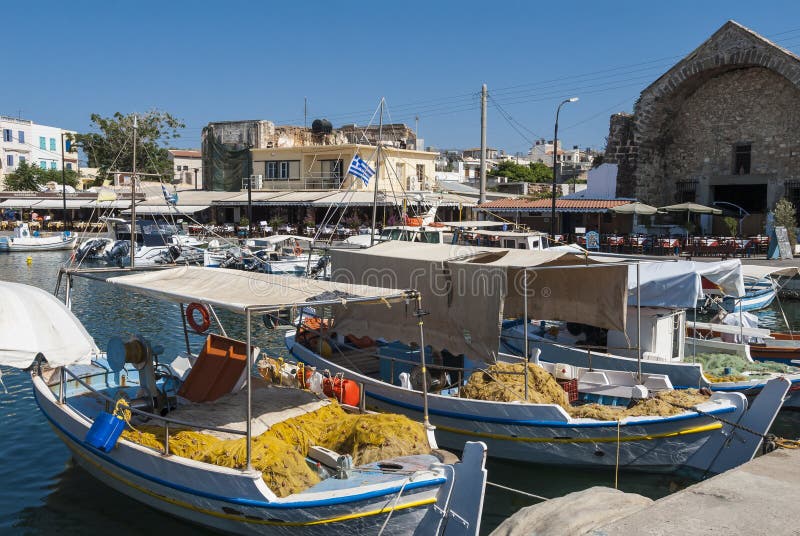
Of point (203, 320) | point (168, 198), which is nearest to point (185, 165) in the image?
point (168, 198)

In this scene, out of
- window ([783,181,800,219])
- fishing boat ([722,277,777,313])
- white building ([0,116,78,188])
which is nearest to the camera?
fishing boat ([722,277,777,313])

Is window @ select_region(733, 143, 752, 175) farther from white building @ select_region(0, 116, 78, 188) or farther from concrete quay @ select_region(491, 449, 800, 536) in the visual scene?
white building @ select_region(0, 116, 78, 188)

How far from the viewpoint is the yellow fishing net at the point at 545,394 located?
1138 centimetres

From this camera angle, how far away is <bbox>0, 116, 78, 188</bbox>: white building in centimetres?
7681

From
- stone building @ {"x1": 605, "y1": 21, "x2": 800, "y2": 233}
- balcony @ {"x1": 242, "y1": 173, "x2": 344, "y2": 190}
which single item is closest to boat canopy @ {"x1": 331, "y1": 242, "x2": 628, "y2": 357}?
stone building @ {"x1": 605, "y1": 21, "x2": 800, "y2": 233}

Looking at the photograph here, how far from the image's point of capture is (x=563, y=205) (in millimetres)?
40469

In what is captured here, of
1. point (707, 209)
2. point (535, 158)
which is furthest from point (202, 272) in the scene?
point (535, 158)

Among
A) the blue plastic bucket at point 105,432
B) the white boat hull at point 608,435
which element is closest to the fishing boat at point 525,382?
the white boat hull at point 608,435

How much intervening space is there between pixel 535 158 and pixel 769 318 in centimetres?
8819

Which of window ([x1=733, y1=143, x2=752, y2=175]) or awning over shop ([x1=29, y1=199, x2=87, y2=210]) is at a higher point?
window ([x1=733, y1=143, x2=752, y2=175])

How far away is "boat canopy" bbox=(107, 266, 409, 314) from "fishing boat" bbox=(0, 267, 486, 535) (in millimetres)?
26

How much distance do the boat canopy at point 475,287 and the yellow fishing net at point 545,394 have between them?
770mm

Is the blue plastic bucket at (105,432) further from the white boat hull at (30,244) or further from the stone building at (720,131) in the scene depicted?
the white boat hull at (30,244)

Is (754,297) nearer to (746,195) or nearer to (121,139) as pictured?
(746,195)
